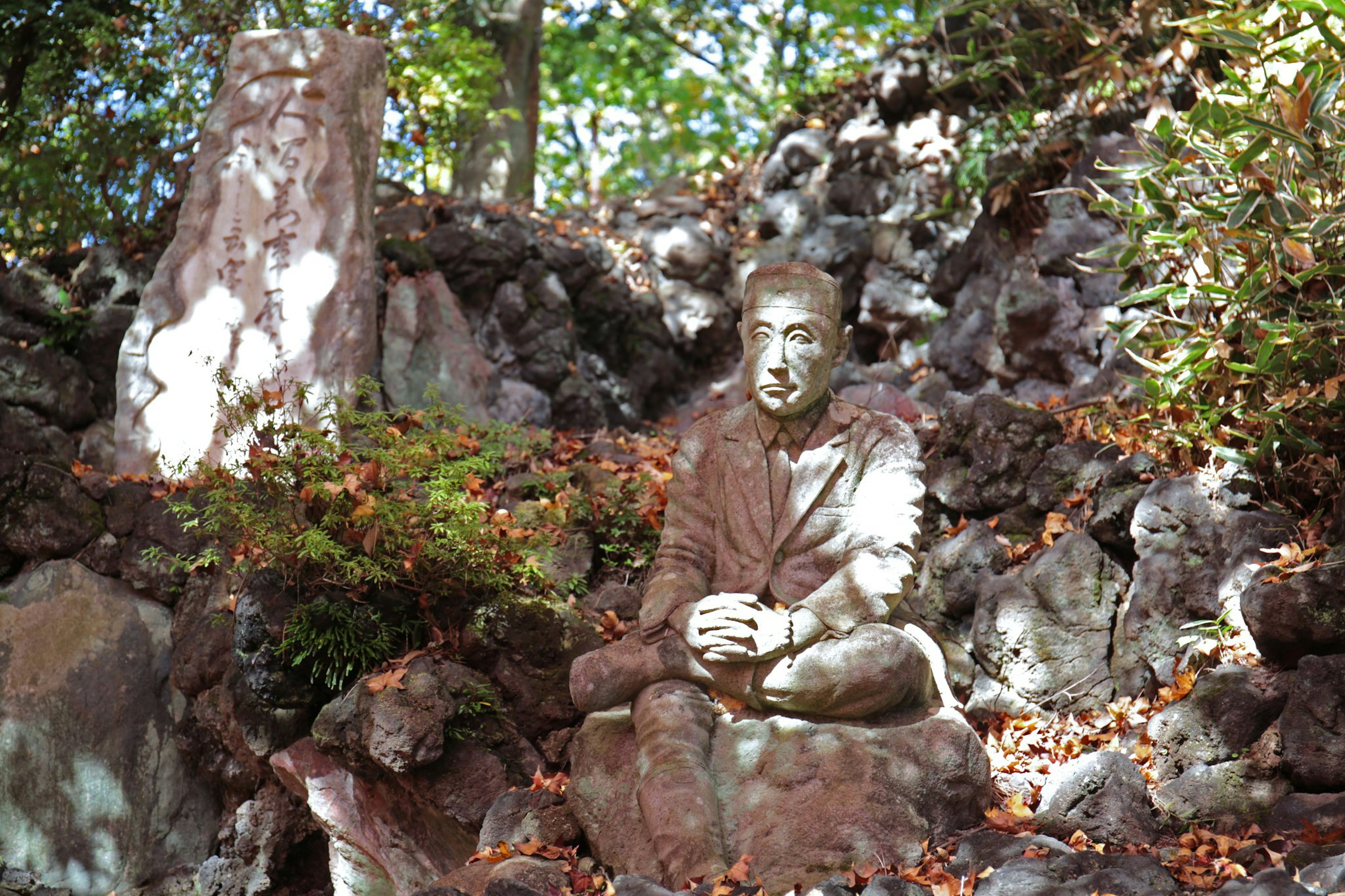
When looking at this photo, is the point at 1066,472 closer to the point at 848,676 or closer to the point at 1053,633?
the point at 1053,633

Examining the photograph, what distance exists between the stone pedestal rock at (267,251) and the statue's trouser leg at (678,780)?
3.93 meters

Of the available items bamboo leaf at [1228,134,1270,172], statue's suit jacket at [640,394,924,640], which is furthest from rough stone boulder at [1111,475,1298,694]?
statue's suit jacket at [640,394,924,640]

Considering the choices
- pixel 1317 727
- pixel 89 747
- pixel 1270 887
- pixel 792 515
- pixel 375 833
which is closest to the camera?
pixel 1270 887

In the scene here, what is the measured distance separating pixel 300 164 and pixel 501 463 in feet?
8.01

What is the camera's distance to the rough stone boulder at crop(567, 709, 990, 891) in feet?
13.6

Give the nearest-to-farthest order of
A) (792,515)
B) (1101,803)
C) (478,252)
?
(1101,803), (792,515), (478,252)

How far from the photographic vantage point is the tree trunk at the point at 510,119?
1199 cm

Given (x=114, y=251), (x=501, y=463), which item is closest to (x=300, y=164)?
(x=114, y=251)

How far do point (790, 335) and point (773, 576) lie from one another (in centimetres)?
97

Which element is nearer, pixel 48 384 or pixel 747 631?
pixel 747 631

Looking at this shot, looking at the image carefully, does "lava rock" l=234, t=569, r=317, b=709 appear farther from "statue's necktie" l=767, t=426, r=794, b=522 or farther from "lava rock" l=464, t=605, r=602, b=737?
"statue's necktie" l=767, t=426, r=794, b=522

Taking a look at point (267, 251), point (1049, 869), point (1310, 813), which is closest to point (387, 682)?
point (1049, 869)

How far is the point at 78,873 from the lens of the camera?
6.17 m

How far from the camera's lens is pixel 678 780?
4246 mm
